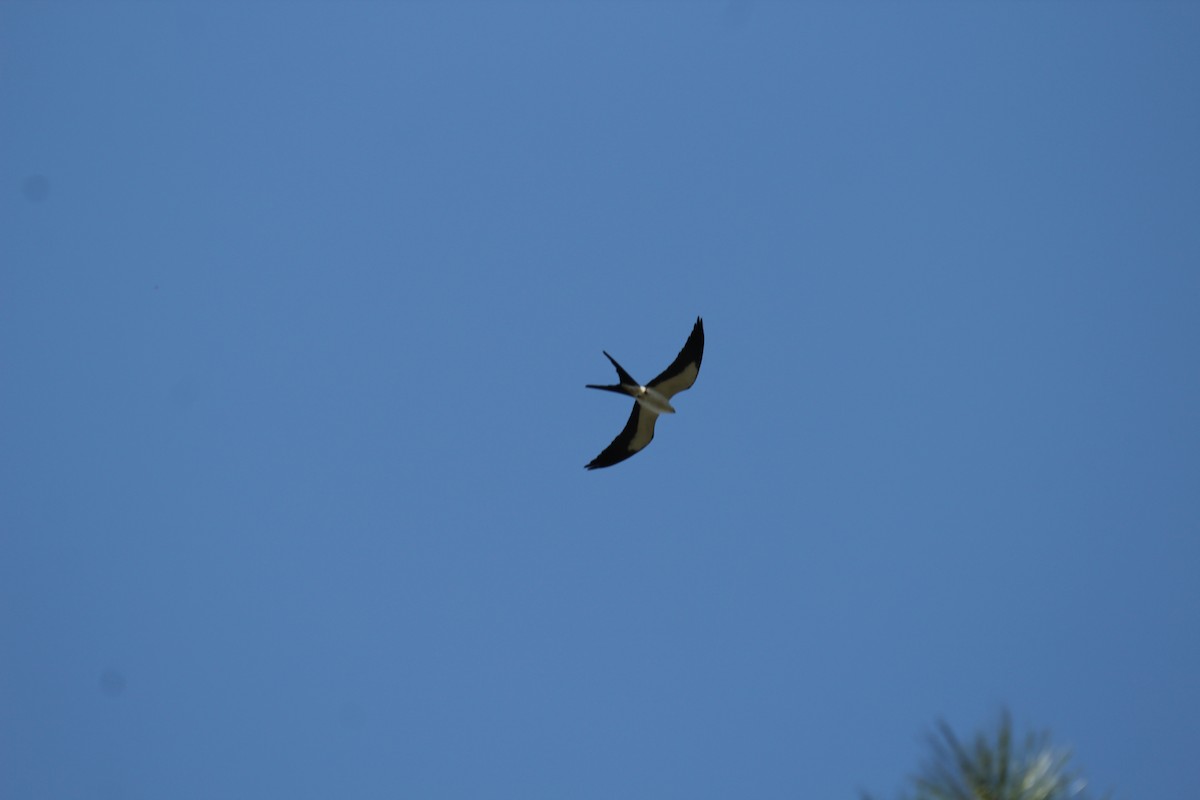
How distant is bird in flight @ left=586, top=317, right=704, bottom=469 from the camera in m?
18.6

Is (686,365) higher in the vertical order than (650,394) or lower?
higher

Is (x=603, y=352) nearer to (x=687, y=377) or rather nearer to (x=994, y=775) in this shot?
(x=687, y=377)

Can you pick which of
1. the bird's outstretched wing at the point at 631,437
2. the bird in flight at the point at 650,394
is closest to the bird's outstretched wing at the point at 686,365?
the bird in flight at the point at 650,394

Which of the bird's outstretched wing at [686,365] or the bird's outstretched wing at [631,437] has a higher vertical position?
the bird's outstretched wing at [686,365]

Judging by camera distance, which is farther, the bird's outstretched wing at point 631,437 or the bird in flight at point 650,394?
the bird's outstretched wing at point 631,437

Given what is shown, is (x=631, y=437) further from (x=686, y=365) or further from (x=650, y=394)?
(x=686, y=365)

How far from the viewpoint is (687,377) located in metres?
19.0

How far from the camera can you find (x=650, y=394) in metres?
18.7

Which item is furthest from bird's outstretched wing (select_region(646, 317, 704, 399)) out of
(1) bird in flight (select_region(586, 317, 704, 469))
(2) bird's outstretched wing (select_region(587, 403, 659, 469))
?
(2) bird's outstretched wing (select_region(587, 403, 659, 469))

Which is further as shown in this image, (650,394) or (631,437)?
(631,437)

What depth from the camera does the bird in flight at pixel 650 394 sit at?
61.2 ft

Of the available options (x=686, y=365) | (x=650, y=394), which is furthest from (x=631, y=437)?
(x=686, y=365)

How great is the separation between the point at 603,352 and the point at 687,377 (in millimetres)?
2563

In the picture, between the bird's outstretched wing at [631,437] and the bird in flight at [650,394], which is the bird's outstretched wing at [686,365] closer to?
the bird in flight at [650,394]
